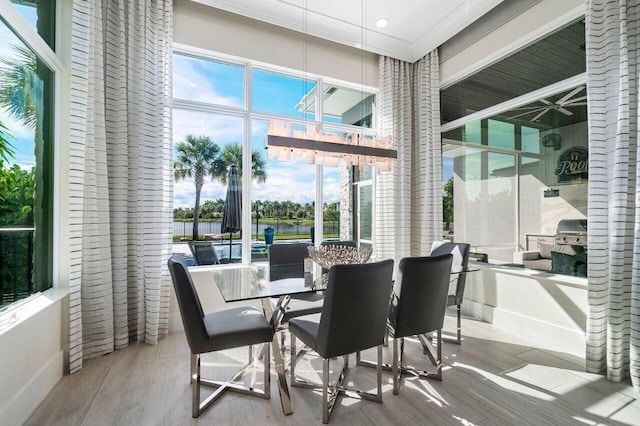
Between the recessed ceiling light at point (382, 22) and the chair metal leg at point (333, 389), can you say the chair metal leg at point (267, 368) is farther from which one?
the recessed ceiling light at point (382, 22)

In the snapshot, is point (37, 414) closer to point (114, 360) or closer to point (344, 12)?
point (114, 360)

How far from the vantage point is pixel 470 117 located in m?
3.92

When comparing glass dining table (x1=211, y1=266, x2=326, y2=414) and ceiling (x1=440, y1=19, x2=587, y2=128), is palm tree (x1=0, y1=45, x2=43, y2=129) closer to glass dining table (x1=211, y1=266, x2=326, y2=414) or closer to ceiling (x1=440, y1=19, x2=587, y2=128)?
glass dining table (x1=211, y1=266, x2=326, y2=414)

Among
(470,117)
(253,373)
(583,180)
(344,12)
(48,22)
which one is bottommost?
(253,373)

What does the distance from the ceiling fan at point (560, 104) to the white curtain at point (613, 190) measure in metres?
0.38

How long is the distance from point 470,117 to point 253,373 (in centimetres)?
389

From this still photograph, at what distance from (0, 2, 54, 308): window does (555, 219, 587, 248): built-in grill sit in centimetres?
446

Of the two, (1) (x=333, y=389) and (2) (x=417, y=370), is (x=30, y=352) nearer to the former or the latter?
(1) (x=333, y=389)

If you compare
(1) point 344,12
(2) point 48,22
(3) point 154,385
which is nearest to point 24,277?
(3) point 154,385

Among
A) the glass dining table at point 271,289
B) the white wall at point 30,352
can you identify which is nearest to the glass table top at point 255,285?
the glass dining table at point 271,289

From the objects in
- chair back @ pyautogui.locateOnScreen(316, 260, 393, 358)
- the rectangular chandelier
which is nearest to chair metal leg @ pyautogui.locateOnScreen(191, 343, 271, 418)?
chair back @ pyautogui.locateOnScreen(316, 260, 393, 358)

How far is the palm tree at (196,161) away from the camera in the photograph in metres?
3.38

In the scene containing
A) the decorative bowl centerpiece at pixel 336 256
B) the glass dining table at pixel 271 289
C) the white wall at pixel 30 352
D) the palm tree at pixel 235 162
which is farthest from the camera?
the palm tree at pixel 235 162

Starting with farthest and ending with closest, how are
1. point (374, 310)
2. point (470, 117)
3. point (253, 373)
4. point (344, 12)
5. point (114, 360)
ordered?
point (470, 117) < point (344, 12) < point (114, 360) < point (253, 373) < point (374, 310)
